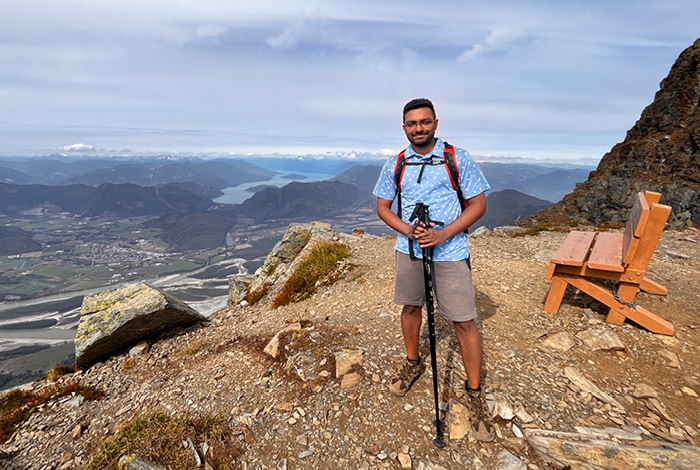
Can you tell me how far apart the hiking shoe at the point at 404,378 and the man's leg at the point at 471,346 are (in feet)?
2.81

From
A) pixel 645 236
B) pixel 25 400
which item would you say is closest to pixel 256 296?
pixel 25 400

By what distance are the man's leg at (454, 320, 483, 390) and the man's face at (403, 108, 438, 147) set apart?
2.32 meters

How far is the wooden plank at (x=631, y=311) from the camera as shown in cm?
554

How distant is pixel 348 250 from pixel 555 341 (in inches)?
313

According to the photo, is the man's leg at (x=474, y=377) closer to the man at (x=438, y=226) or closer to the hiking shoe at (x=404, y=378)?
the man at (x=438, y=226)

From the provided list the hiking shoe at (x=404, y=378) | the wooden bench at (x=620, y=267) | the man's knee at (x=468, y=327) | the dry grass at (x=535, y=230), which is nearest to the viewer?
the man's knee at (x=468, y=327)

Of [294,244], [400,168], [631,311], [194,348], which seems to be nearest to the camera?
[400,168]

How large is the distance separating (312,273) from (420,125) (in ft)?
24.9

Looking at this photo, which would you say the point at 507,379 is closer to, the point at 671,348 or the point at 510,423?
the point at 510,423

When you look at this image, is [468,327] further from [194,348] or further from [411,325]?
[194,348]

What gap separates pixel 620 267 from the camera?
5383 mm

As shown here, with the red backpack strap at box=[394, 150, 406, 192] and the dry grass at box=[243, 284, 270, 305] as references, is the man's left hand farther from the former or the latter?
the dry grass at box=[243, 284, 270, 305]

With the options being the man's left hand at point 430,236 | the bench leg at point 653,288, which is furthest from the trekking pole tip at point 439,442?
the bench leg at point 653,288

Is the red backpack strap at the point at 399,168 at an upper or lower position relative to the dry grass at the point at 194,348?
→ upper
